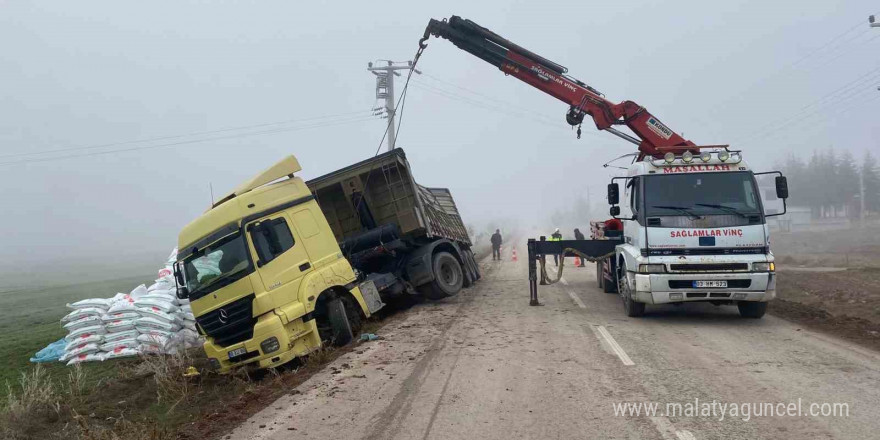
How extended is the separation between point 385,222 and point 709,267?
265 inches

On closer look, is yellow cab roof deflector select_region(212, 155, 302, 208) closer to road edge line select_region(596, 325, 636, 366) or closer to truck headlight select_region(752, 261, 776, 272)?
road edge line select_region(596, 325, 636, 366)

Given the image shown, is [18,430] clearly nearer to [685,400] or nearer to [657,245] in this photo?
[685,400]

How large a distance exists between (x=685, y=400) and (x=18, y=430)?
7438 millimetres

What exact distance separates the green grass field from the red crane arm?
10.3 m

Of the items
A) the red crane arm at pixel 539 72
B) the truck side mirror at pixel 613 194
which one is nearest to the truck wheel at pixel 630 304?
the truck side mirror at pixel 613 194

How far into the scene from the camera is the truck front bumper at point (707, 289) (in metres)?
8.76

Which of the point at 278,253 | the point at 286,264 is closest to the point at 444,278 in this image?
the point at 286,264

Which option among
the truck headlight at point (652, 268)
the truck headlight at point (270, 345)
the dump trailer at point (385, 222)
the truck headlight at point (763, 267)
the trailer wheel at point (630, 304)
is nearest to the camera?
the truck headlight at point (270, 345)

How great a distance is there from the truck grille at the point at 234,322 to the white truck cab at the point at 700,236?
625cm

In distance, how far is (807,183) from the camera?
83.2 meters

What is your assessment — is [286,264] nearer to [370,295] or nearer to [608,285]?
[370,295]

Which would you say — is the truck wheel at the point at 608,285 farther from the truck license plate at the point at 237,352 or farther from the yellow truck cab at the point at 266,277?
the truck license plate at the point at 237,352

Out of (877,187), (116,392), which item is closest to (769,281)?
(116,392)

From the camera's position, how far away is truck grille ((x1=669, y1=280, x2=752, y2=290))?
877cm
